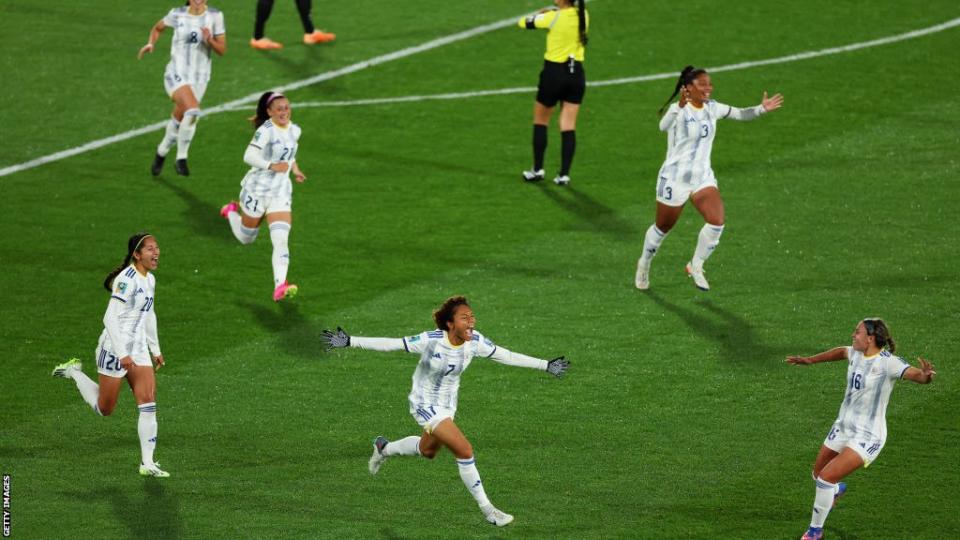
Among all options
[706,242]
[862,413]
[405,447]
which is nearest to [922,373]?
[862,413]

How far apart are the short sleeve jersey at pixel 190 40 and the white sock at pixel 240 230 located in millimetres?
3321

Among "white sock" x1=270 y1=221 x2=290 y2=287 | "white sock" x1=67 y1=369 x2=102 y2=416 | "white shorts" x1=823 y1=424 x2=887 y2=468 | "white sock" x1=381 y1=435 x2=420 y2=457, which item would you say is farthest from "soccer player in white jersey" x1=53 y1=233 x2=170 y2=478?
"white shorts" x1=823 y1=424 x2=887 y2=468

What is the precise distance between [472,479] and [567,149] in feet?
29.7

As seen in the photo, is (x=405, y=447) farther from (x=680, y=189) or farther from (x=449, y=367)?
(x=680, y=189)

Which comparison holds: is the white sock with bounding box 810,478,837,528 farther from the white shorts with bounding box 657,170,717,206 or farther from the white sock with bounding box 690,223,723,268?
the white shorts with bounding box 657,170,717,206

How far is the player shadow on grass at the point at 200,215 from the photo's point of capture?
62.5 feet

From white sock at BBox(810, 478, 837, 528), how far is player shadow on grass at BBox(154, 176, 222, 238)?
9496 millimetres

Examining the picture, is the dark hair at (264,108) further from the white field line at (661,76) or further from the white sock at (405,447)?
the white field line at (661,76)

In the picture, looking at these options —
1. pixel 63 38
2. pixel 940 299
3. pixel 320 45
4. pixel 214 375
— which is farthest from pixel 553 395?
pixel 63 38

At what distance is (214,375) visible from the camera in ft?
49.9

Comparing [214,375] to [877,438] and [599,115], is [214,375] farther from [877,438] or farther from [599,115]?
[599,115]

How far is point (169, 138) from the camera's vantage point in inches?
798

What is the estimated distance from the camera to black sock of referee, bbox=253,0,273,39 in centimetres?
2462

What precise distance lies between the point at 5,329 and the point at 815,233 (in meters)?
9.66
